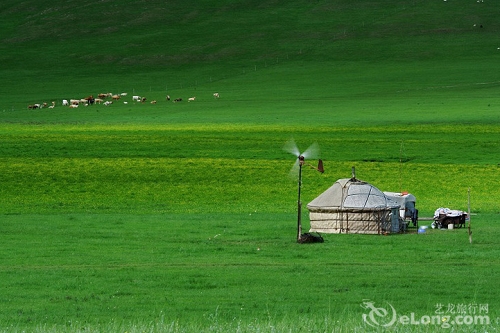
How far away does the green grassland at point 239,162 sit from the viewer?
65.9 feet

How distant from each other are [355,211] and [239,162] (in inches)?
815

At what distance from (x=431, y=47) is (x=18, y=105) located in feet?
168

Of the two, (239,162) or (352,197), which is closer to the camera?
(352,197)

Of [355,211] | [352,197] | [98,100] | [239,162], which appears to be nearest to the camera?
[355,211]

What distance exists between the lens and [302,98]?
316ft

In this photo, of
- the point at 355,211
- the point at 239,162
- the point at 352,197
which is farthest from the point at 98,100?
the point at 355,211

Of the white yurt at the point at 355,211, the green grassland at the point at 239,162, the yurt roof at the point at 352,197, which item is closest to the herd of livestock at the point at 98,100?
the green grassland at the point at 239,162

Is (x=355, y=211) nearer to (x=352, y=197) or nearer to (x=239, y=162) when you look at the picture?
(x=352, y=197)

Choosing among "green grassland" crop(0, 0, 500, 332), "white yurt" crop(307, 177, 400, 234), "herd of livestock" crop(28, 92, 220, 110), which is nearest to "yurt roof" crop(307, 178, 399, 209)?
"white yurt" crop(307, 177, 400, 234)

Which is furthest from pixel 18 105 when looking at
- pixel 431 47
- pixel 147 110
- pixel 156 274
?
pixel 156 274

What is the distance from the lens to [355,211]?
31703mm

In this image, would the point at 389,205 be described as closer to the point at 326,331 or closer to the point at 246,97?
the point at 326,331

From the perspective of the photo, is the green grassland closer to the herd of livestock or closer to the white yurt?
the white yurt

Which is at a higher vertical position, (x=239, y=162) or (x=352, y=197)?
(x=352, y=197)
